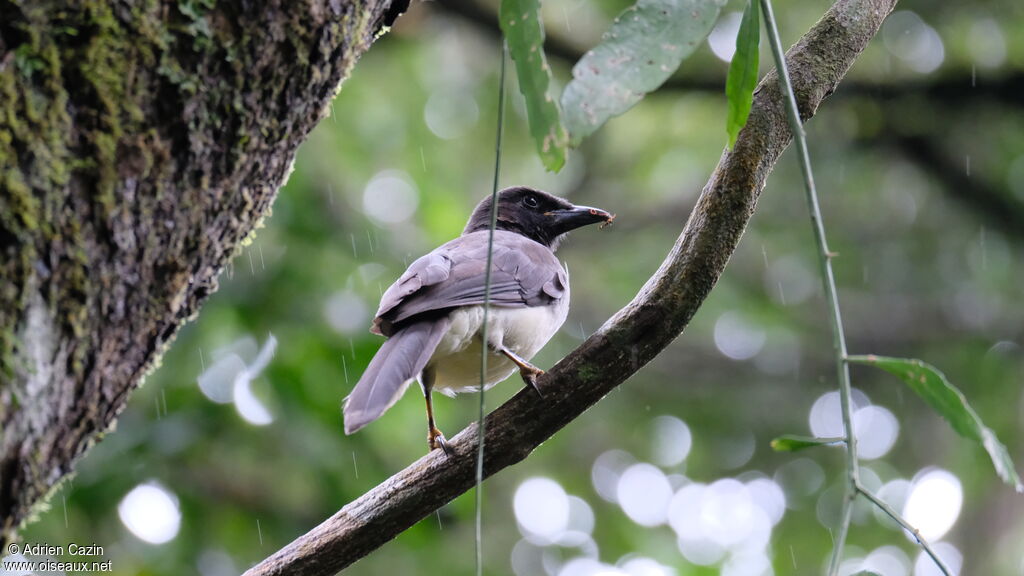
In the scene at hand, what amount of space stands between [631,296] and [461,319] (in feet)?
19.2

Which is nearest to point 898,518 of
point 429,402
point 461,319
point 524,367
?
point 524,367

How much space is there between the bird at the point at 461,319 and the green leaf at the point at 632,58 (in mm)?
1113

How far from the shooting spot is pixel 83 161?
1.44 meters

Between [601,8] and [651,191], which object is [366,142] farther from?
[651,191]

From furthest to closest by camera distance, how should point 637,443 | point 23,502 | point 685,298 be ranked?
point 637,443
point 685,298
point 23,502

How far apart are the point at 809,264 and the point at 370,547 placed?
8.26 meters

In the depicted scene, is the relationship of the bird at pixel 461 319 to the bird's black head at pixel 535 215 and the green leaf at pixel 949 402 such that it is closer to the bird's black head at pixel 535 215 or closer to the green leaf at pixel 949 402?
the bird's black head at pixel 535 215

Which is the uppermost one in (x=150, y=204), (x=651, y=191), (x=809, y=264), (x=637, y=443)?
(x=651, y=191)

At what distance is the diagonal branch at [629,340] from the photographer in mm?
2533

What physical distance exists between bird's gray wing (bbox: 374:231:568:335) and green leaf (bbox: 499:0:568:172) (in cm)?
180

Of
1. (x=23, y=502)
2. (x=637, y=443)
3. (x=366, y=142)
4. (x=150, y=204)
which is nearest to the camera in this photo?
(x=23, y=502)

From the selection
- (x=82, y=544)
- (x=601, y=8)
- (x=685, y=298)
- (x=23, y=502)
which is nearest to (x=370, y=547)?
(x=685, y=298)

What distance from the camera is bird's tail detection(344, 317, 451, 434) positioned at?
2.59 m

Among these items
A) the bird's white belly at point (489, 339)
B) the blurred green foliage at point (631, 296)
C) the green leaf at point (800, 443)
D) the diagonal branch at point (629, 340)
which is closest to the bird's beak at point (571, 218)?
the bird's white belly at point (489, 339)
